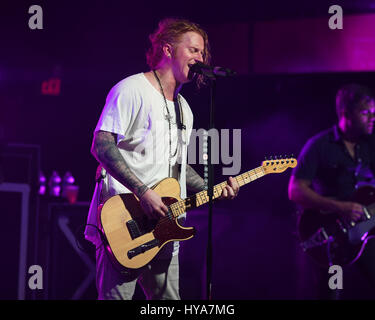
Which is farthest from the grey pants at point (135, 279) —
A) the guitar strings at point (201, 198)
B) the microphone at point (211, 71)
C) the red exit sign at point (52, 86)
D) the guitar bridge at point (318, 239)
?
the red exit sign at point (52, 86)

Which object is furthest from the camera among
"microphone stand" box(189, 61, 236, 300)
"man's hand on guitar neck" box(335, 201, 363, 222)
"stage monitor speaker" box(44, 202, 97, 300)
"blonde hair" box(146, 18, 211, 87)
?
"stage monitor speaker" box(44, 202, 97, 300)

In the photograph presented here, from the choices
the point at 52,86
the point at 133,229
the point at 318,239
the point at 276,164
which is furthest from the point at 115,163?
the point at 52,86

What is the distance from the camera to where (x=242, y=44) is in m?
5.62

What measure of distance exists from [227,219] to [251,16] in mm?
2258

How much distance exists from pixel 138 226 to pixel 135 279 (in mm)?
300

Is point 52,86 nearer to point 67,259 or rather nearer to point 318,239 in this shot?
point 67,259

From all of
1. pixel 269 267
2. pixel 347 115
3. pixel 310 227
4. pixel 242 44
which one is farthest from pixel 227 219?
pixel 242 44

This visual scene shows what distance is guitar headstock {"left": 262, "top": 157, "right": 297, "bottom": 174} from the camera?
125 inches

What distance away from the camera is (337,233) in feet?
13.6

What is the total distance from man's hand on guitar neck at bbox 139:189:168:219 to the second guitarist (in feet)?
6.23

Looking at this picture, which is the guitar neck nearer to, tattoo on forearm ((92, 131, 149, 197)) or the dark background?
tattoo on forearm ((92, 131, 149, 197))

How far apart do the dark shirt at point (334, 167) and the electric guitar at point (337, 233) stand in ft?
0.42

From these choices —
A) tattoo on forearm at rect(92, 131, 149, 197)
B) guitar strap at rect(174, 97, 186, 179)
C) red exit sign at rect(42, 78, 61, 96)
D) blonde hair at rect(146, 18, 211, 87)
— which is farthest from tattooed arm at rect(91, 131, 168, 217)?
red exit sign at rect(42, 78, 61, 96)
